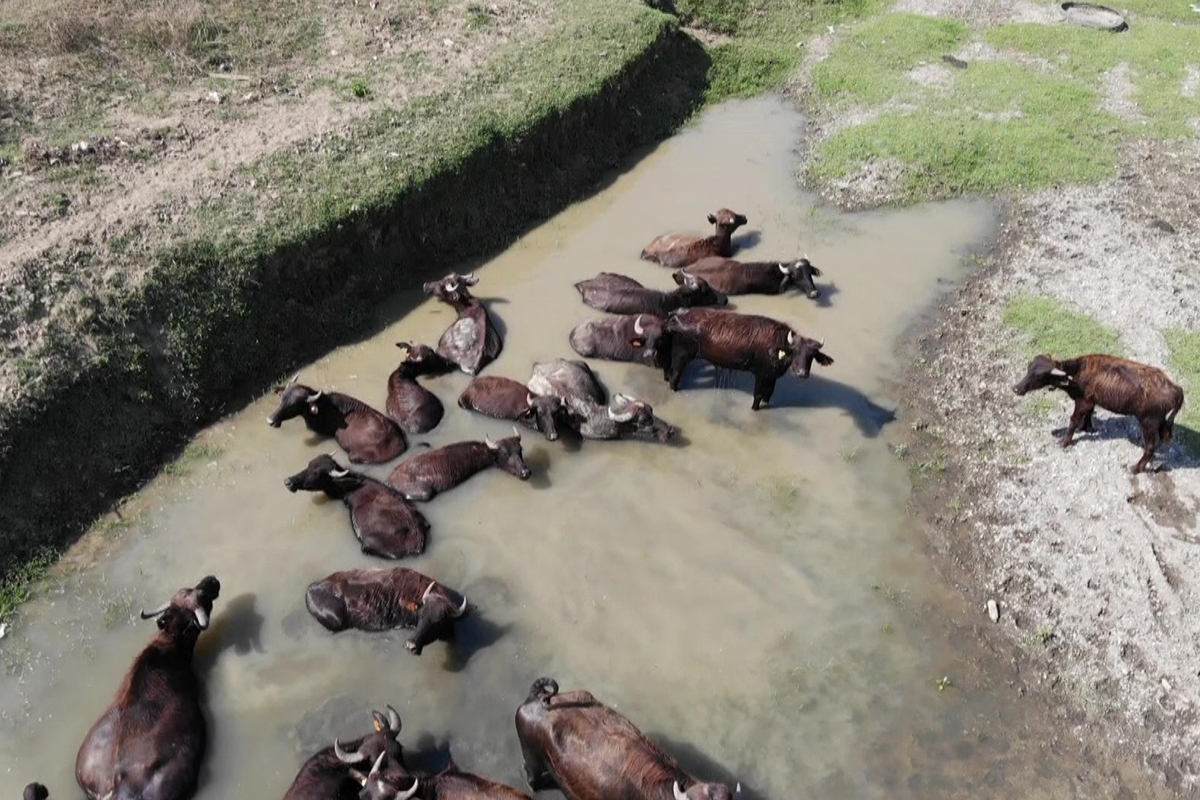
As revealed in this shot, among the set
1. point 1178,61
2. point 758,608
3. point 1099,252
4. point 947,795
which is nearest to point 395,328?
point 758,608

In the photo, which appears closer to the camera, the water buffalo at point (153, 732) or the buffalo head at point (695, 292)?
the water buffalo at point (153, 732)

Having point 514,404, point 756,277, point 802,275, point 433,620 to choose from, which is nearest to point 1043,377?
point 802,275

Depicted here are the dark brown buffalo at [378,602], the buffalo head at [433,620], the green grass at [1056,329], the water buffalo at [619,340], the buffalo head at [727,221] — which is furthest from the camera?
the buffalo head at [727,221]

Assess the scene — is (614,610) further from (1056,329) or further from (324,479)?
(1056,329)

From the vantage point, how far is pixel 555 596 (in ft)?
27.3

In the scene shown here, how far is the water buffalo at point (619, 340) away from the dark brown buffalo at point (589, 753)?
16.0 ft

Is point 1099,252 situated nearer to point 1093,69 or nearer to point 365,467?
point 1093,69

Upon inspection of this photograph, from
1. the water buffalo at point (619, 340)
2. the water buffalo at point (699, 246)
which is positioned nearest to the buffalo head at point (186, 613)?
the water buffalo at point (619, 340)

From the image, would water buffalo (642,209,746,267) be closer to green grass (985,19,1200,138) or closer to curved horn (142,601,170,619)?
curved horn (142,601,170,619)

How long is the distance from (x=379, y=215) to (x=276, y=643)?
20.4ft

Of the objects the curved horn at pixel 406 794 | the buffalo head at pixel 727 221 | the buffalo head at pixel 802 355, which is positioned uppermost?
the buffalo head at pixel 727 221

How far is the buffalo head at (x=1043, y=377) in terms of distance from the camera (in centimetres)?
948

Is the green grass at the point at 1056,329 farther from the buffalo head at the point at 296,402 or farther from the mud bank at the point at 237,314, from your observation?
the buffalo head at the point at 296,402

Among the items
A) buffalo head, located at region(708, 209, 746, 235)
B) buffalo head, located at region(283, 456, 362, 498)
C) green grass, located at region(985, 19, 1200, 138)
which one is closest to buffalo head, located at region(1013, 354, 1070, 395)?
buffalo head, located at region(708, 209, 746, 235)
